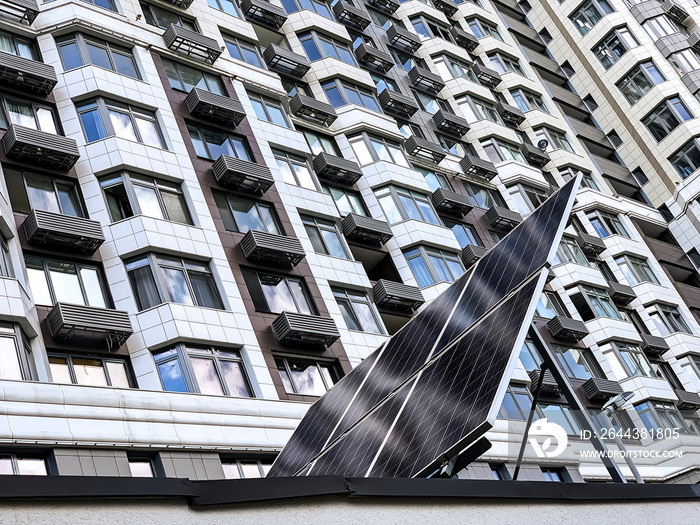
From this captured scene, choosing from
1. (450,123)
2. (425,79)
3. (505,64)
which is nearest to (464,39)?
(505,64)

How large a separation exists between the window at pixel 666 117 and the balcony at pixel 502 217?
67.0 feet

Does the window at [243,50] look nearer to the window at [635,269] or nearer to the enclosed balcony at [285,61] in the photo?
the enclosed balcony at [285,61]

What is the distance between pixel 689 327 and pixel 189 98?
129ft

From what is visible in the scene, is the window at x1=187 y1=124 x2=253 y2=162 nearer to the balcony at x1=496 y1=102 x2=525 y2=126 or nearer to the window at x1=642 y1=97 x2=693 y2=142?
the balcony at x1=496 y1=102 x2=525 y2=126

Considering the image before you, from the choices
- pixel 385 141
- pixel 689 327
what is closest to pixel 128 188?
pixel 385 141

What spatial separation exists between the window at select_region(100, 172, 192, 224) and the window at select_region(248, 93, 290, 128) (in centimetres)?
905

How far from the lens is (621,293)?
5072cm

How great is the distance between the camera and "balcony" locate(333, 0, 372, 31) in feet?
163

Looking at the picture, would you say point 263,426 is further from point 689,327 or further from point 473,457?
point 689,327

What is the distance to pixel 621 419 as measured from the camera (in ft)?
36.3

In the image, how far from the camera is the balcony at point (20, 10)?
29.2 metres

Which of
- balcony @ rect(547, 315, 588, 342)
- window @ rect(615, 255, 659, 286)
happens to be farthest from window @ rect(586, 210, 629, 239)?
balcony @ rect(547, 315, 588, 342)

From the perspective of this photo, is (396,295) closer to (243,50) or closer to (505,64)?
(243,50)

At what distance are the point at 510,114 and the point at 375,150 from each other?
2064 cm
